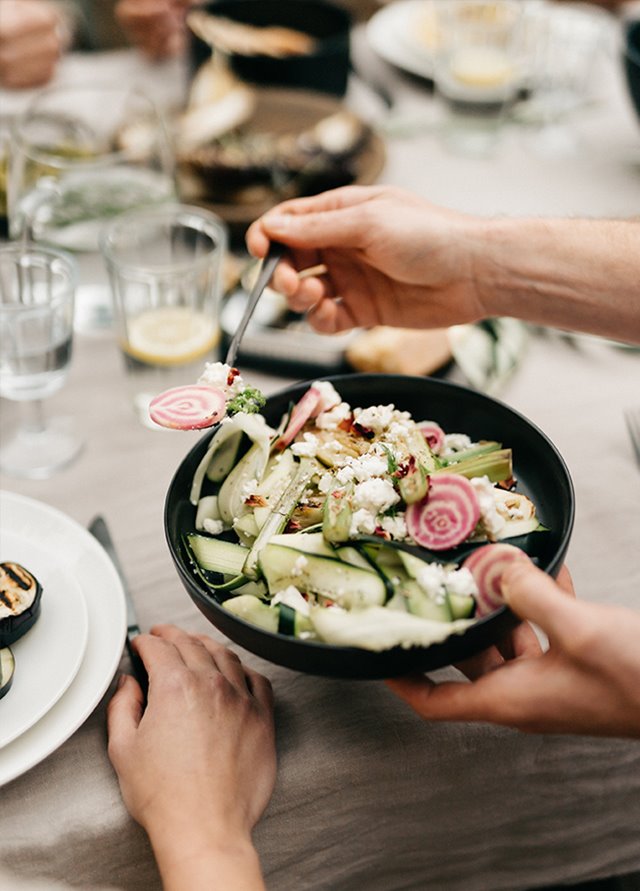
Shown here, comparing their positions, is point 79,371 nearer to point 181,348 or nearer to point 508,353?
point 181,348

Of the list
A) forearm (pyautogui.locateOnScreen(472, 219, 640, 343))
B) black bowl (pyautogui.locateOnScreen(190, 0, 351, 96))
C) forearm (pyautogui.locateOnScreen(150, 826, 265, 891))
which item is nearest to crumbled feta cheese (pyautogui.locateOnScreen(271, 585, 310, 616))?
forearm (pyautogui.locateOnScreen(150, 826, 265, 891))

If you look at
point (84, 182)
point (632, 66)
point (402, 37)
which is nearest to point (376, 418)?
point (84, 182)

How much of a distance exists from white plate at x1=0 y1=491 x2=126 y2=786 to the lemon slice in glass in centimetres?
34

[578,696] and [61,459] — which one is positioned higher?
[578,696]

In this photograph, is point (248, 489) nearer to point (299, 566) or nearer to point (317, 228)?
point (299, 566)

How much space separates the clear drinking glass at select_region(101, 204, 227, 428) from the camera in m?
1.27

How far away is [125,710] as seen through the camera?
33.7 inches

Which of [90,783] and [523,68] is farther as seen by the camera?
[523,68]

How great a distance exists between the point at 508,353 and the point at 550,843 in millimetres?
729

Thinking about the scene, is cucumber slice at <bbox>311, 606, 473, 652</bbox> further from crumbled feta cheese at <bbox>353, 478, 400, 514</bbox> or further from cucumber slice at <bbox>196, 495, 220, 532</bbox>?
cucumber slice at <bbox>196, 495, 220, 532</bbox>

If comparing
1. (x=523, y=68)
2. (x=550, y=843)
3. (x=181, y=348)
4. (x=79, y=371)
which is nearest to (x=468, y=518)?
(x=550, y=843)

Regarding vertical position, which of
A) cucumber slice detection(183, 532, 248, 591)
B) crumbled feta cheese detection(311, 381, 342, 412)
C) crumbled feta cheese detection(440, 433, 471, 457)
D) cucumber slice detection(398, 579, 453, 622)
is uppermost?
crumbled feta cheese detection(311, 381, 342, 412)

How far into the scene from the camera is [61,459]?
1.22 meters

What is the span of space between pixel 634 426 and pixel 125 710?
32.4 inches
